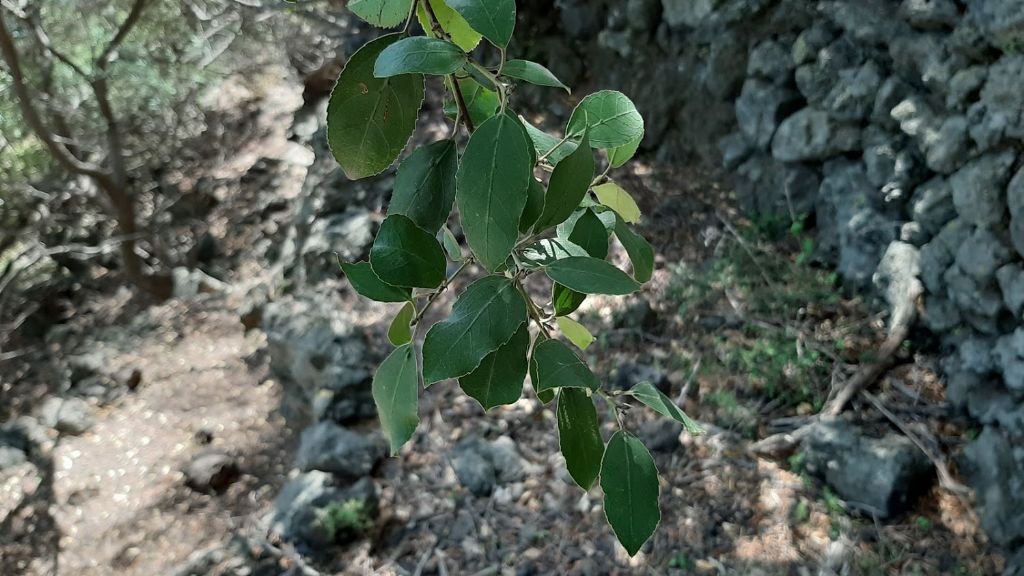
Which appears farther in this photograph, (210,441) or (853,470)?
(210,441)

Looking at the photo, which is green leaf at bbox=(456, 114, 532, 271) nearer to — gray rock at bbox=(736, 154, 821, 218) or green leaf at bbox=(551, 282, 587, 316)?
green leaf at bbox=(551, 282, 587, 316)

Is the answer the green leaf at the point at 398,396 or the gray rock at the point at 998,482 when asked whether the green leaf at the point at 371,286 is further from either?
the gray rock at the point at 998,482

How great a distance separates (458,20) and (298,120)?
6.04 metres

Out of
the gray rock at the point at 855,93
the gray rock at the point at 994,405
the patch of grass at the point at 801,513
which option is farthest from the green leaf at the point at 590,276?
the gray rock at the point at 855,93

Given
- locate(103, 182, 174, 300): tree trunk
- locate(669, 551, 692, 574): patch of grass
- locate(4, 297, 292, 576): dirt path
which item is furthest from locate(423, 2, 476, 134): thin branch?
locate(103, 182, 174, 300): tree trunk

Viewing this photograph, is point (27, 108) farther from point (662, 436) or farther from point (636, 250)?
point (636, 250)

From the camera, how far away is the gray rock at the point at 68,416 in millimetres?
4387

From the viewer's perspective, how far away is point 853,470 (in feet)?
7.35

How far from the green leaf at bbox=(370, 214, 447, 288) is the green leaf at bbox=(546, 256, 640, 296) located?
0.09 m

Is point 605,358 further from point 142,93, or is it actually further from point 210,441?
point 142,93

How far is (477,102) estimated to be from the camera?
1.98ft

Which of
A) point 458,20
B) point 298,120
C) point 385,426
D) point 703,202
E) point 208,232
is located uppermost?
point 458,20

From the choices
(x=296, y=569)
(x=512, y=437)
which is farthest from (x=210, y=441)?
(x=512, y=437)

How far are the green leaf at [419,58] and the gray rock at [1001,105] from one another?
238 cm
